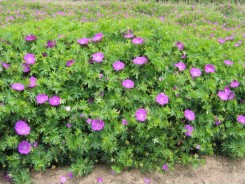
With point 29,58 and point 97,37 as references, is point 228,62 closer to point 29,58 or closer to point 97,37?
point 97,37

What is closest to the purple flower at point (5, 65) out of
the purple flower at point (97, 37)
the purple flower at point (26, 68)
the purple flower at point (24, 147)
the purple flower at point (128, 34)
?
the purple flower at point (26, 68)

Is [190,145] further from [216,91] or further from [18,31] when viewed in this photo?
[18,31]

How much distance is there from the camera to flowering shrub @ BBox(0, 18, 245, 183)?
Answer: 282 centimetres

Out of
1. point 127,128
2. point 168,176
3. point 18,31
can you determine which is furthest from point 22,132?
point 168,176

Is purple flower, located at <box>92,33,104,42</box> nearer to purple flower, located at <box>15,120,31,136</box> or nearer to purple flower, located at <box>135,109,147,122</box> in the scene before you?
purple flower, located at <box>135,109,147,122</box>

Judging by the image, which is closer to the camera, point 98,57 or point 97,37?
point 98,57

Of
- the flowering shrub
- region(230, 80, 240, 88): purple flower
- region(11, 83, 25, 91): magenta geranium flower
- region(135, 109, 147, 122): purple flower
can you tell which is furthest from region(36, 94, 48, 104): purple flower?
region(230, 80, 240, 88): purple flower

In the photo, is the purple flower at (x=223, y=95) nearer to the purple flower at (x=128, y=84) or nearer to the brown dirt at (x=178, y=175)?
the brown dirt at (x=178, y=175)

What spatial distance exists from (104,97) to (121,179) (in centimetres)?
72

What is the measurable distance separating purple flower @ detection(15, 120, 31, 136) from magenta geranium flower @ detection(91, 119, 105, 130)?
521 mm

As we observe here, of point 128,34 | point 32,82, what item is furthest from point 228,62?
point 32,82

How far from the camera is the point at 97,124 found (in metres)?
2.82

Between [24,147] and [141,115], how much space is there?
996 millimetres

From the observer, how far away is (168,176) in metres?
3.02
